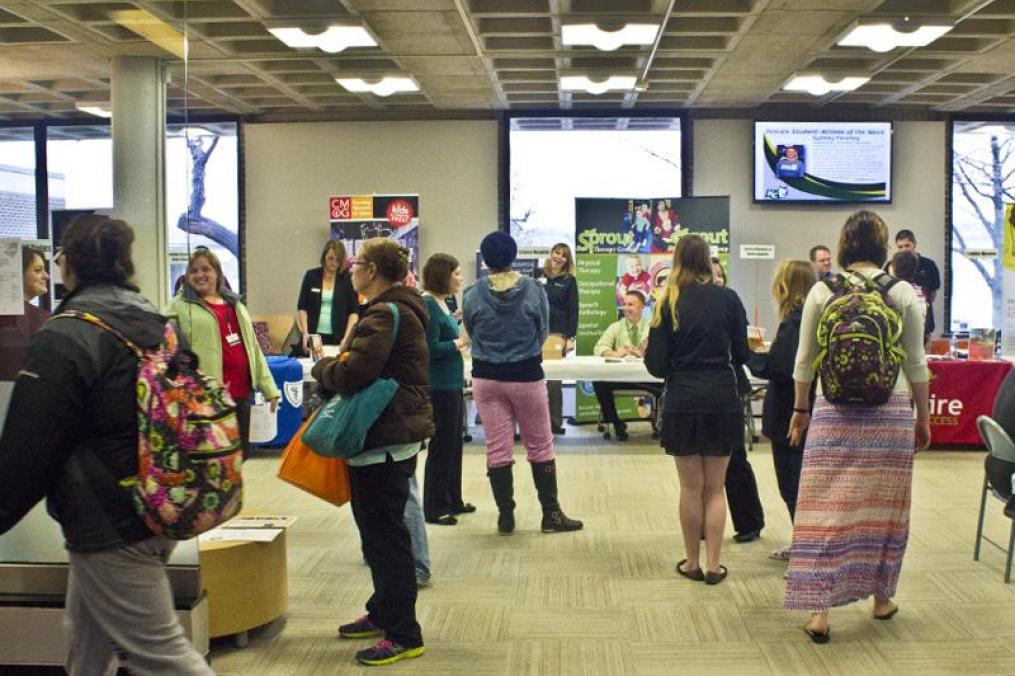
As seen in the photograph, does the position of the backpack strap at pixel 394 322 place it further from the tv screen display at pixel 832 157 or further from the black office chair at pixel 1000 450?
the tv screen display at pixel 832 157

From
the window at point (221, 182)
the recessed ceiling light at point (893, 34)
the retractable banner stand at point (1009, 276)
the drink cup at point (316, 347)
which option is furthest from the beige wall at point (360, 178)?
the retractable banner stand at point (1009, 276)

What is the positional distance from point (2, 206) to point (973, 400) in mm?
6831

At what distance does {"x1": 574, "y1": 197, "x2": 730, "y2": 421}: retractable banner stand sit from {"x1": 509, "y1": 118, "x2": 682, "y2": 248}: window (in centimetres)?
100

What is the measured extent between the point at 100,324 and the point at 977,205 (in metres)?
10.5

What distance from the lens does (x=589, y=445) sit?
8.27 meters

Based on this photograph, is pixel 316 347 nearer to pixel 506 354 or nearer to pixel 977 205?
pixel 506 354

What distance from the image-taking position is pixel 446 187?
430 inches

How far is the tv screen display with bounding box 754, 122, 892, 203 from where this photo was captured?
10.6 meters

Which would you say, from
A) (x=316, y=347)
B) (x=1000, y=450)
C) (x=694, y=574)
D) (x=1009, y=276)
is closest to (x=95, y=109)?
(x=694, y=574)

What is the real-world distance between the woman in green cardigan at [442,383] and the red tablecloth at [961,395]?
4080 millimetres

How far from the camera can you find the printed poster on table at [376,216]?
10703 mm

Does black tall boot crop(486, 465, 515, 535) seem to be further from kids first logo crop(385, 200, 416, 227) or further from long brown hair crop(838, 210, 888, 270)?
kids first logo crop(385, 200, 416, 227)

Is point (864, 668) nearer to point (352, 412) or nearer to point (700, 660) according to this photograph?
point (700, 660)

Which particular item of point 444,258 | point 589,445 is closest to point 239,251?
point 589,445
